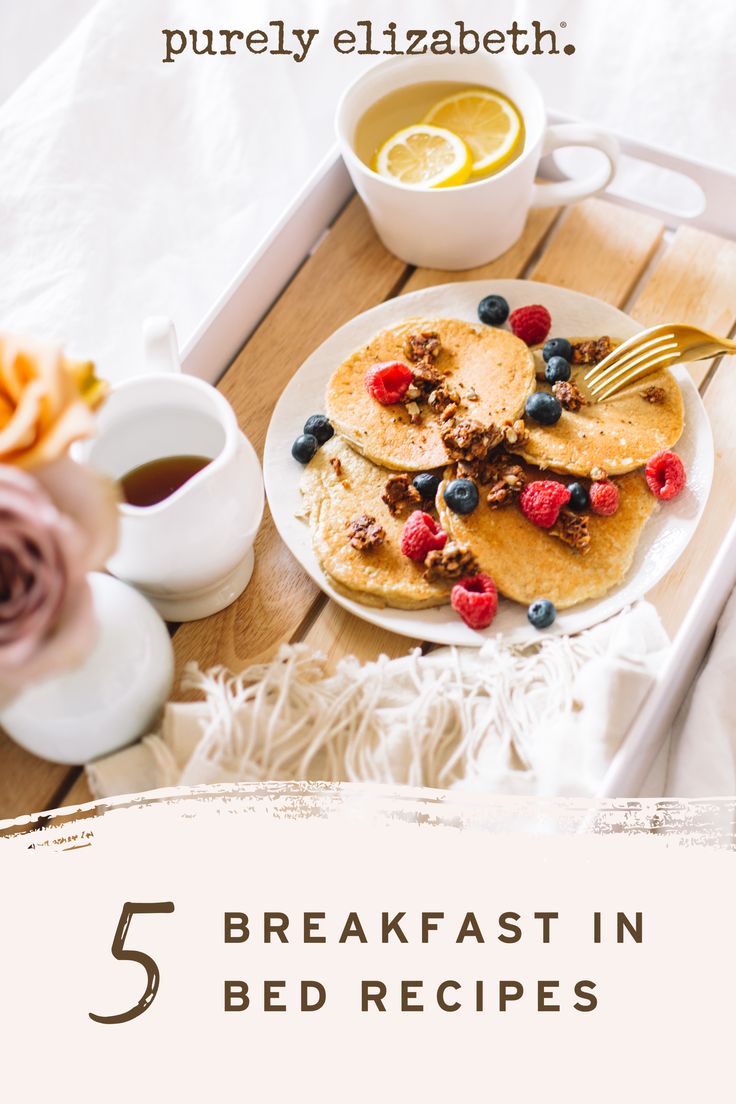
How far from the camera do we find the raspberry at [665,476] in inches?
55.6

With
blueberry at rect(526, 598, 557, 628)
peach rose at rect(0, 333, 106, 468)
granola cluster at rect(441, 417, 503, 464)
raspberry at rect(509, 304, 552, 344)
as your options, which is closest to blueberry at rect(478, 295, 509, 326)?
raspberry at rect(509, 304, 552, 344)

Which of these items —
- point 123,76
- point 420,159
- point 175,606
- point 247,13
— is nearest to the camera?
point 175,606

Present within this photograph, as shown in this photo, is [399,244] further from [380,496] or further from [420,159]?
[380,496]

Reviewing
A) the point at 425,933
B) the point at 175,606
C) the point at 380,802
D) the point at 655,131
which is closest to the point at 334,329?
the point at 175,606

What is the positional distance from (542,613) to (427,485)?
0.76ft

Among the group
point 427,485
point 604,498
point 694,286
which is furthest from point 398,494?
point 694,286

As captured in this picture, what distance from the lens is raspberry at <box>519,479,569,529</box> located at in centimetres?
137

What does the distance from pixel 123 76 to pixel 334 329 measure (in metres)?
0.90

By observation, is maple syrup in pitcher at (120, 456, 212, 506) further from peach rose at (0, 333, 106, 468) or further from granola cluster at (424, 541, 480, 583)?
peach rose at (0, 333, 106, 468)

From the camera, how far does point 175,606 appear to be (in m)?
1.35

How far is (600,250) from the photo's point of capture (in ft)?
5.57

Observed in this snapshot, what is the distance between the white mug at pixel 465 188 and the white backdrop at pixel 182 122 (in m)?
0.51

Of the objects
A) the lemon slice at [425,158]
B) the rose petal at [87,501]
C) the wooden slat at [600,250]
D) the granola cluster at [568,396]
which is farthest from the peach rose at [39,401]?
the wooden slat at [600,250]

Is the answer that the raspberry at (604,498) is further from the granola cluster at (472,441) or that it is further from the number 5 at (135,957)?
the number 5 at (135,957)
